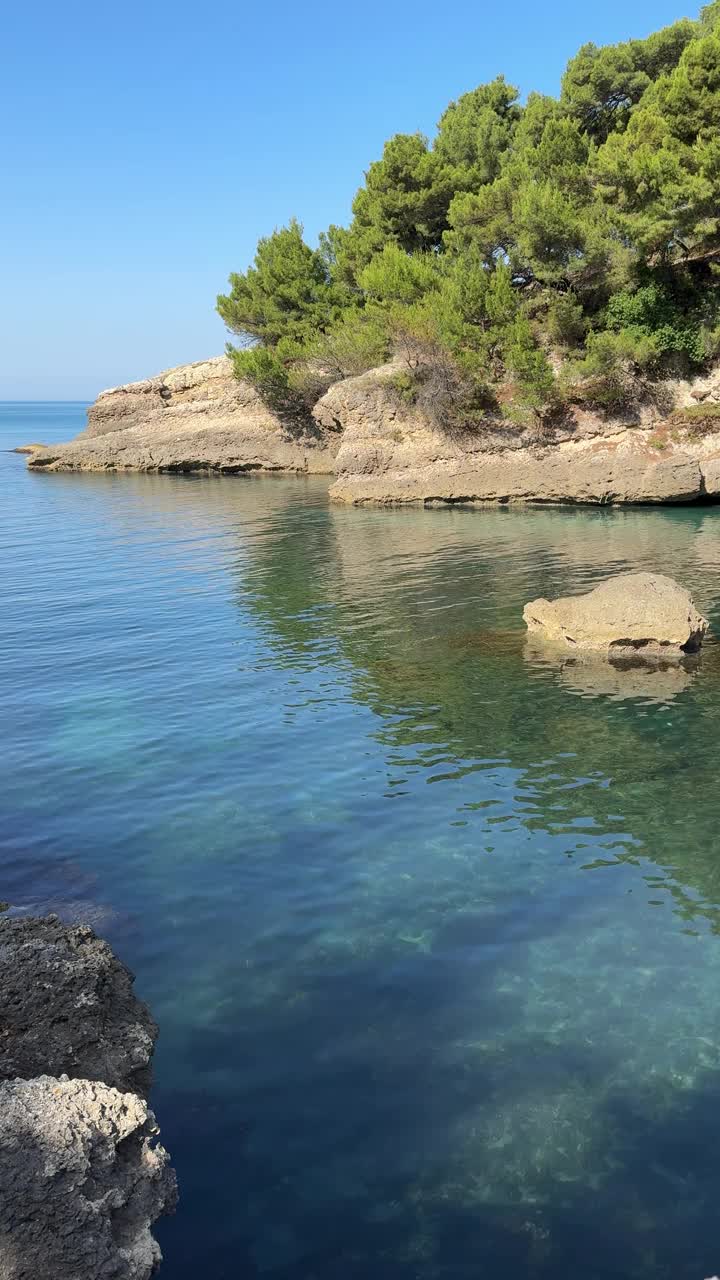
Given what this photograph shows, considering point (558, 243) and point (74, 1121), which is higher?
point (558, 243)

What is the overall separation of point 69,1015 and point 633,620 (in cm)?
1282

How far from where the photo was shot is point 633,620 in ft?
55.2

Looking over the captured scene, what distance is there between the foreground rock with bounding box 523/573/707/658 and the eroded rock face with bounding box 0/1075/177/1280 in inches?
517

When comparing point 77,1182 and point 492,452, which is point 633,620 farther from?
point 492,452

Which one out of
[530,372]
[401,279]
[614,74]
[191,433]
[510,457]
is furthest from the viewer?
[191,433]

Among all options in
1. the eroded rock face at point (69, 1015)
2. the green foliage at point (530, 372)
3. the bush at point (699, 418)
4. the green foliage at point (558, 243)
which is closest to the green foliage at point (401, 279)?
the green foliage at point (558, 243)

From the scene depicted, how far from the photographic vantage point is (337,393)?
43.8 m

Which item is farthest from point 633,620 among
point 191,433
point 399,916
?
point 191,433

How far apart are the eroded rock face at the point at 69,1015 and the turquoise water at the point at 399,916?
594 millimetres

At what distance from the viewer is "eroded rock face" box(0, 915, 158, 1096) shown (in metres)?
6.03

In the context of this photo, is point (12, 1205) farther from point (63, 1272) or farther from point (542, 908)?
point (542, 908)

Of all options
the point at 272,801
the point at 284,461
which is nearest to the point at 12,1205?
the point at 272,801

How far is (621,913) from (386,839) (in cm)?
277

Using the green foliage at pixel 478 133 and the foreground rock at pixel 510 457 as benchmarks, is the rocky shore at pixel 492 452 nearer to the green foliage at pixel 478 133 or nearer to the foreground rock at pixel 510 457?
the foreground rock at pixel 510 457
